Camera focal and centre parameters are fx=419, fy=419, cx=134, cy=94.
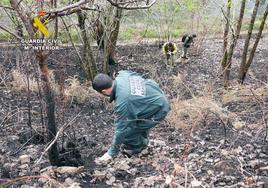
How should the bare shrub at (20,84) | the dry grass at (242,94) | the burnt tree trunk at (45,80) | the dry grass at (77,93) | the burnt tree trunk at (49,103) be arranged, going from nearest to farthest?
the burnt tree trunk at (45,80)
the burnt tree trunk at (49,103)
the dry grass at (242,94)
the dry grass at (77,93)
the bare shrub at (20,84)

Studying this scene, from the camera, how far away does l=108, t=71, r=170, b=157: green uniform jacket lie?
187 inches

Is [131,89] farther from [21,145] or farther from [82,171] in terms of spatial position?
[21,145]

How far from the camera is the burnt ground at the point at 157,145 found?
437 cm

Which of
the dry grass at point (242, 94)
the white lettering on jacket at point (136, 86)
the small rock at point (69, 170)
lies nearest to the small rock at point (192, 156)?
the white lettering on jacket at point (136, 86)

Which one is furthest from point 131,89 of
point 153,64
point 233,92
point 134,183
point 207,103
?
point 153,64

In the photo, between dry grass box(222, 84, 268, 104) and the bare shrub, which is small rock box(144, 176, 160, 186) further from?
the bare shrub

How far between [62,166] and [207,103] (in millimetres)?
2691

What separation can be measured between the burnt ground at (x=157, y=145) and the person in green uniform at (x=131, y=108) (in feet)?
0.59

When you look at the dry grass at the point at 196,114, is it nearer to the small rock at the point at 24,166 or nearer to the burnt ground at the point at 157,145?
the burnt ground at the point at 157,145

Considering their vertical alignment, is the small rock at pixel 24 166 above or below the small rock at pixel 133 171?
above

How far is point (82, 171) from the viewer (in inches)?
183

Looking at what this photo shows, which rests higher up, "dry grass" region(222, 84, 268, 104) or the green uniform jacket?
the green uniform jacket

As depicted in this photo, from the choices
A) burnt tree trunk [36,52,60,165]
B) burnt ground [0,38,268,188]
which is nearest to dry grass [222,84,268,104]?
burnt ground [0,38,268,188]

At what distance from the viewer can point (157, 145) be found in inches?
221
